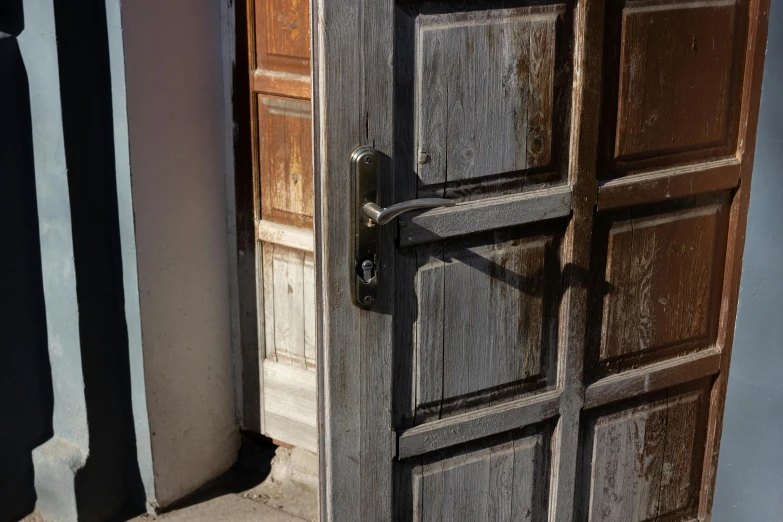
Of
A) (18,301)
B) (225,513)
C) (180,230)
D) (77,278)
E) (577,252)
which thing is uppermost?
(577,252)

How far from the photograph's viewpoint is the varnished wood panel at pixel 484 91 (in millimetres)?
2021

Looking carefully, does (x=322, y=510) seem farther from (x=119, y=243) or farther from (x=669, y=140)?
(x=119, y=243)

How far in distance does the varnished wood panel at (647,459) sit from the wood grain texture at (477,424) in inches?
8.5

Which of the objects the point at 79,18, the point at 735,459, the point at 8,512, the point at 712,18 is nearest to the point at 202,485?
the point at 8,512

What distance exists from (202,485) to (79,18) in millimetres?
1823

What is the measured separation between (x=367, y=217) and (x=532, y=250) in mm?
471

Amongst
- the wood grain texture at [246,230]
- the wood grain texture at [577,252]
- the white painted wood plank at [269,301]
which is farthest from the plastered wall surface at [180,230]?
the wood grain texture at [577,252]

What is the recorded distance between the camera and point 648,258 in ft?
8.09

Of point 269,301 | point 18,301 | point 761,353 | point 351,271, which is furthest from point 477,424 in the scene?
point 18,301

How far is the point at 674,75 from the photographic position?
2361 millimetres

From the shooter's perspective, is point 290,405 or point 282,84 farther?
point 290,405

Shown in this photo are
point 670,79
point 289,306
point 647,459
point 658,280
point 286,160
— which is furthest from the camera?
point 289,306

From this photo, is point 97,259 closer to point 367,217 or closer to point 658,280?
point 367,217

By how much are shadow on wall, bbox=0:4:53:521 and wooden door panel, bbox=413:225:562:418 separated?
1.82 m
